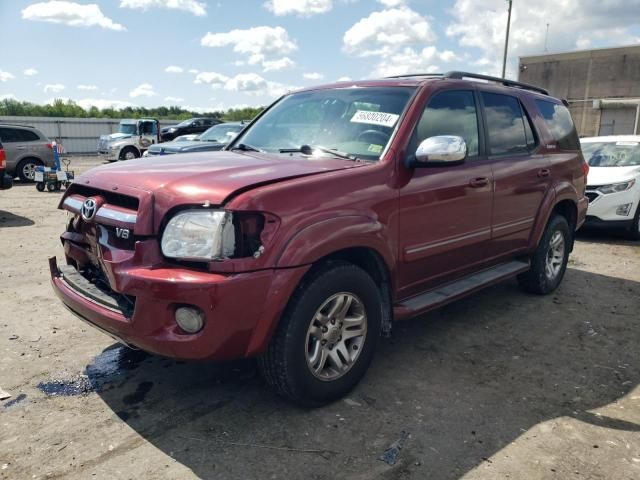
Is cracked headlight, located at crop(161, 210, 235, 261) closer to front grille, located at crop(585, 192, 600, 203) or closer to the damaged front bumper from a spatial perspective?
the damaged front bumper

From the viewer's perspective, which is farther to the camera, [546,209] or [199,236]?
[546,209]

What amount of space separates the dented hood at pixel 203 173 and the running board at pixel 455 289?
1034 mm

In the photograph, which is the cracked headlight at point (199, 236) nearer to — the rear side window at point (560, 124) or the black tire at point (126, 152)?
the rear side window at point (560, 124)

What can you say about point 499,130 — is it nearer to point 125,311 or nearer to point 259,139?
point 259,139

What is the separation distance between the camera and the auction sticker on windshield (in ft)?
11.6

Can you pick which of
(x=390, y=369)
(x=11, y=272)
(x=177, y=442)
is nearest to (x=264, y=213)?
(x=177, y=442)

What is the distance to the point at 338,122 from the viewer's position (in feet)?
12.3

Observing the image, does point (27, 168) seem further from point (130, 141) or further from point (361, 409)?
point (361, 409)

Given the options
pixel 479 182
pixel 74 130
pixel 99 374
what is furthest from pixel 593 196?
pixel 74 130

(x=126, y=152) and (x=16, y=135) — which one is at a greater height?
(x=16, y=135)

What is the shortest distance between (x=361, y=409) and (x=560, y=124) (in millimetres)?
3830

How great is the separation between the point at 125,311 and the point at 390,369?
6.04 ft

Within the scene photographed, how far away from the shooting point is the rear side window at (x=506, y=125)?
14.1 feet

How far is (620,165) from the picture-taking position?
28.0 ft
